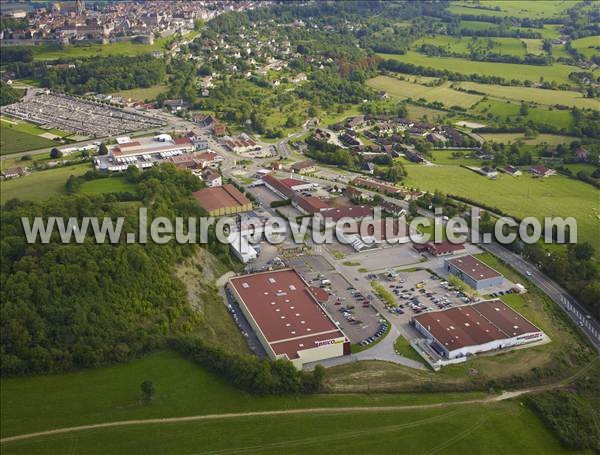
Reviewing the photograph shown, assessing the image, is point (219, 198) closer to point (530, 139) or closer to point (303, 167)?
point (303, 167)

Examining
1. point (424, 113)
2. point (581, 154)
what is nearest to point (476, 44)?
point (424, 113)

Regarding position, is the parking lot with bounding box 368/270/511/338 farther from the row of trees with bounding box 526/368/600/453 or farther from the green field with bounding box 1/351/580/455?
the row of trees with bounding box 526/368/600/453

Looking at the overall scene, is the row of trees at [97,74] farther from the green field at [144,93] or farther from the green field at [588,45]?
the green field at [588,45]

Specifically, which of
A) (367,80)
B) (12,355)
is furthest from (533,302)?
(367,80)

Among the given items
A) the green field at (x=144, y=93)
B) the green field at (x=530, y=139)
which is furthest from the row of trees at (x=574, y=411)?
the green field at (x=144, y=93)

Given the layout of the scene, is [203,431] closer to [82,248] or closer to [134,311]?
[134,311]

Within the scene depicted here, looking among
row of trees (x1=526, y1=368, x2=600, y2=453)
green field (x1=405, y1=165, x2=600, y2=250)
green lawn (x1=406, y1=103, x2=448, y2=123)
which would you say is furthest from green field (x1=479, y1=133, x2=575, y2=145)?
row of trees (x1=526, y1=368, x2=600, y2=453)
